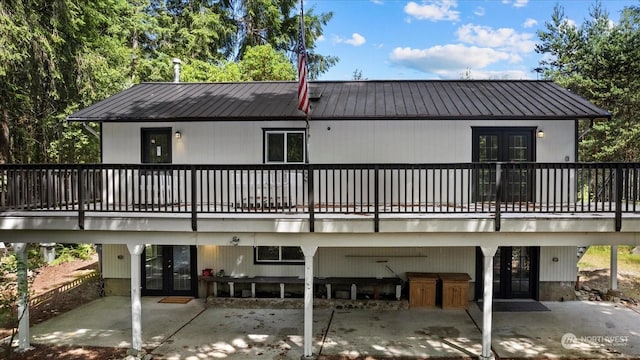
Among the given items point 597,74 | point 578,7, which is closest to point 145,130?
point 597,74

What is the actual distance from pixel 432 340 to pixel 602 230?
380 cm

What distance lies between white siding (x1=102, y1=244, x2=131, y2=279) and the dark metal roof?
3597 mm

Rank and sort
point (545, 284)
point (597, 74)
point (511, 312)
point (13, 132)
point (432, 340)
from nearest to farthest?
point (432, 340) < point (511, 312) < point (545, 284) < point (13, 132) < point (597, 74)

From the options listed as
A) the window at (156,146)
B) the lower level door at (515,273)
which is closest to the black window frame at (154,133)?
the window at (156,146)

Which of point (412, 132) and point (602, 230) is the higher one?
point (412, 132)

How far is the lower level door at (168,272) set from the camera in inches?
436

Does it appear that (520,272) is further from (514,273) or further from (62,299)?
(62,299)

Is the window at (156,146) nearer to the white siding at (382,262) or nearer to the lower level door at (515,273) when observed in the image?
the white siding at (382,262)

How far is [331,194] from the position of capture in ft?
32.2

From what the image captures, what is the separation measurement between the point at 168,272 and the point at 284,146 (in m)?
4.78

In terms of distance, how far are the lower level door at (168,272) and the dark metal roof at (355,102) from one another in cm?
364

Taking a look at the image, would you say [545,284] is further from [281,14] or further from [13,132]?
[281,14]

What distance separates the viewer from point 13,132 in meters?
15.3

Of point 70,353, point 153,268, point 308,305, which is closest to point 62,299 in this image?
point 153,268
